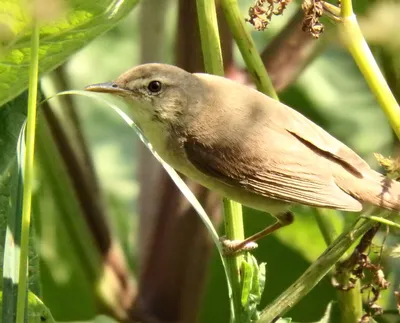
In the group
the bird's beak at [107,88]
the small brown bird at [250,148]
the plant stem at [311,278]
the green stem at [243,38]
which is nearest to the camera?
the plant stem at [311,278]

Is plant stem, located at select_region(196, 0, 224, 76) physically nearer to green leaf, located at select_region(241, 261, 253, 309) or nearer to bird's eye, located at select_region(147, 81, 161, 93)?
green leaf, located at select_region(241, 261, 253, 309)

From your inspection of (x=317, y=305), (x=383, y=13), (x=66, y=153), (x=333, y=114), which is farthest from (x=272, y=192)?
(x=333, y=114)

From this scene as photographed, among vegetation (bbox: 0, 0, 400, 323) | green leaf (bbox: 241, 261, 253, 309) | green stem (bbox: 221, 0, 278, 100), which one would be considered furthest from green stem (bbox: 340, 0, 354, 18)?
green leaf (bbox: 241, 261, 253, 309)

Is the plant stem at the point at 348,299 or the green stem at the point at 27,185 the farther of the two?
the plant stem at the point at 348,299

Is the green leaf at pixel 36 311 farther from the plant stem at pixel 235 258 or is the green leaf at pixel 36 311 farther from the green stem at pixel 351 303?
the green stem at pixel 351 303

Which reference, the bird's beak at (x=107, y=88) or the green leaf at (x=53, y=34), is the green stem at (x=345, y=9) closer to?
the green leaf at (x=53, y=34)

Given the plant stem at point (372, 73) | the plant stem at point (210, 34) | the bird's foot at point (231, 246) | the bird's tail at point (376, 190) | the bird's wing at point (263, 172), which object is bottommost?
the bird's foot at point (231, 246)

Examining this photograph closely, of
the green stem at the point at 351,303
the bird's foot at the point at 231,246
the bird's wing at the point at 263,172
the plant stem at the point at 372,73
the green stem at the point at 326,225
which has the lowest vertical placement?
the green stem at the point at 351,303

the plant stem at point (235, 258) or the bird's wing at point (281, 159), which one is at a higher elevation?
the bird's wing at point (281, 159)

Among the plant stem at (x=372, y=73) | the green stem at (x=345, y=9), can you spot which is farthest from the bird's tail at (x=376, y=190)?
the green stem at (x=345, y=9)

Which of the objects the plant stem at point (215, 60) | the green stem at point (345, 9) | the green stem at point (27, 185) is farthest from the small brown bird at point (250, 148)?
the green stem at point (27, 185)

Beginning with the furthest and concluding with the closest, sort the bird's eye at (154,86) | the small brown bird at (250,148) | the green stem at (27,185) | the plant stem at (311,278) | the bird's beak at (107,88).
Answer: the bird's eye at (154,86), the bird's beak at (107,88), the small brown bird at (250,148), the plant stem at (311,278), the green stem at (27,185)
